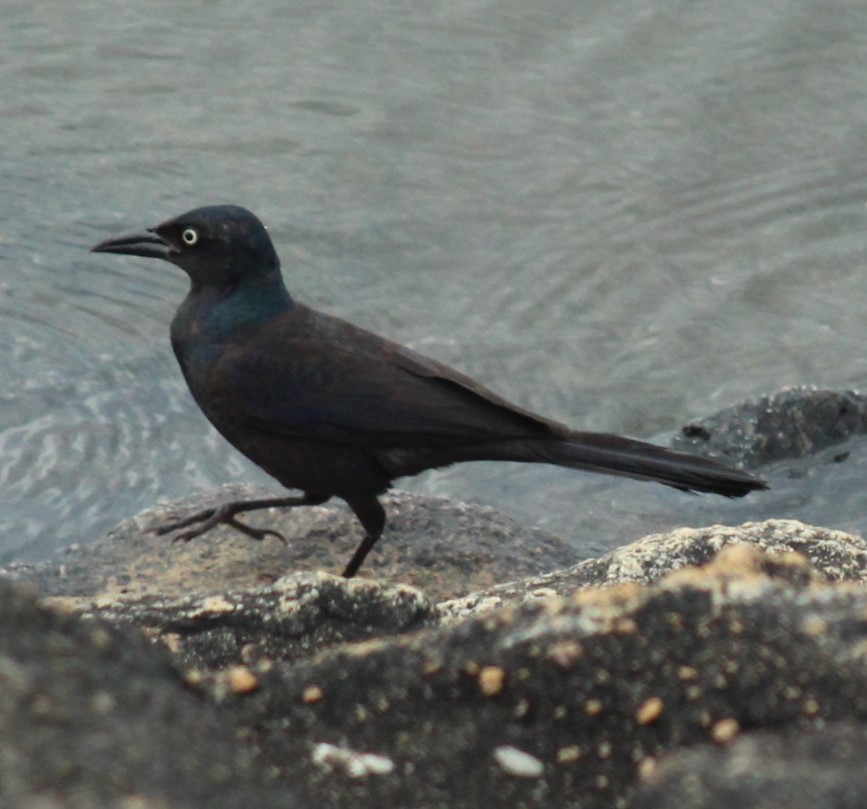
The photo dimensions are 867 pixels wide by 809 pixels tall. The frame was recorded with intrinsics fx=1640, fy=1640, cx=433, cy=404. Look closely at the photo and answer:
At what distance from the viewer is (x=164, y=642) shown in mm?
2754

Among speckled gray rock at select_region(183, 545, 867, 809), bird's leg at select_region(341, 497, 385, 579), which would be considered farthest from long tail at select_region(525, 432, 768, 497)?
speckled gray rock at select_region(183, 545, 867, 809)

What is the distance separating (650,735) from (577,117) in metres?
8.02

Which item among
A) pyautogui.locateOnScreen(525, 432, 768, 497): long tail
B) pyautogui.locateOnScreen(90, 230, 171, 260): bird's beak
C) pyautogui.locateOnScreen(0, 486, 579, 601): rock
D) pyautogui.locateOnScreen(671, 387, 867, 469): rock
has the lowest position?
pyautogui.locateOnScreen(671, 387, 867, 469): rock

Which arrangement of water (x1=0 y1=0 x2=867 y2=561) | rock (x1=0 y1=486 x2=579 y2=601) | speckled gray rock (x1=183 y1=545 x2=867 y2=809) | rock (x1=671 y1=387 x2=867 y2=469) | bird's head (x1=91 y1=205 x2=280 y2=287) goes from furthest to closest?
1. water (x1=0 y1=0 x2=867 y2=561)
2. rock (x1=671 y1=387 x2=867 y2=469)
3. bird's head (x1=91 y1=205 x2=280 y2=287)
4. rock (x1=0 y1=486 x2=579 y2=601)
5. speckled gray rock (x1=183 y1=545 x2=867 y2=809)

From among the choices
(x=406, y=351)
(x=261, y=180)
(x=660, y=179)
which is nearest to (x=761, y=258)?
(x=660, y=179)

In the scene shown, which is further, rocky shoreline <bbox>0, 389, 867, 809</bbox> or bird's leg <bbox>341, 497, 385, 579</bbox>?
bird's leg <bbox>341, 497, 385, 579</bbox>

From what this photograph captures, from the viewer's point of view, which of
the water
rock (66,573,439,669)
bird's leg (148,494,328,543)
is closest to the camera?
rock (66,573,439,669)

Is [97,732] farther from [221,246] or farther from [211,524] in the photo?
[221,246]

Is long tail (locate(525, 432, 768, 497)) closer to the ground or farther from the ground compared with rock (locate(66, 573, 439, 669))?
closer to the ground

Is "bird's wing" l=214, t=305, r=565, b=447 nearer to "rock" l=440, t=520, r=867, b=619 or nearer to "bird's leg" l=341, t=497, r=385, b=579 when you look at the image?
"bird's leg" l=341, t=497, r=385, b=579

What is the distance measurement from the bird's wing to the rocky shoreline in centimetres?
201

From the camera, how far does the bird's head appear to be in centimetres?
520

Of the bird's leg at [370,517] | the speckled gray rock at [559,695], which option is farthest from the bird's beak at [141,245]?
the speckled gray rock at [559,695]

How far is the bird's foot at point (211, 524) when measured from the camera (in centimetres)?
493
